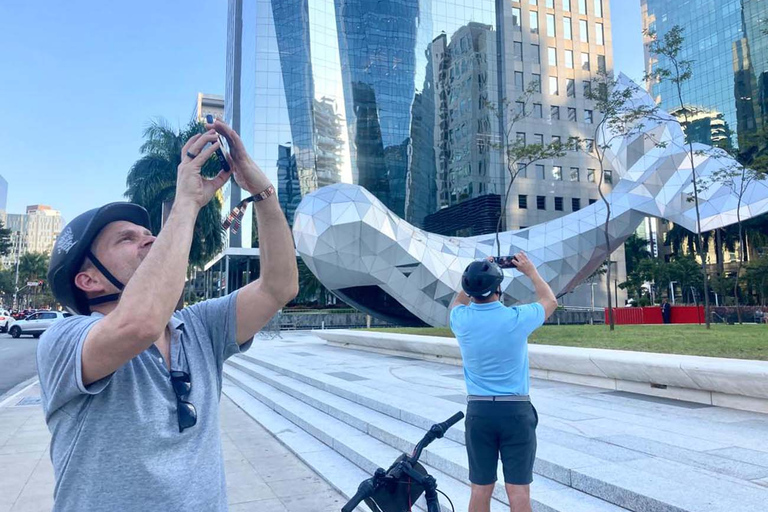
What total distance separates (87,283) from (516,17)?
6025cm

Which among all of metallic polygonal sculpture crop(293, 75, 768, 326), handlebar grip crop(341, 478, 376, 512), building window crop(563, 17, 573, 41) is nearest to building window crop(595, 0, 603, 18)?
building window crop(563, 17, 573, 41)

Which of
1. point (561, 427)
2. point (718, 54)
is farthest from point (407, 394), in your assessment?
point (718, 54)

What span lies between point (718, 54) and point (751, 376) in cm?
8276

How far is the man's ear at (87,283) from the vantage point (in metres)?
1.47

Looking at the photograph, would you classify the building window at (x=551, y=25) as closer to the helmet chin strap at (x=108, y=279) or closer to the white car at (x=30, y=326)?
the white car at (x=30, y=326)

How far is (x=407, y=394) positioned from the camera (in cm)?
751

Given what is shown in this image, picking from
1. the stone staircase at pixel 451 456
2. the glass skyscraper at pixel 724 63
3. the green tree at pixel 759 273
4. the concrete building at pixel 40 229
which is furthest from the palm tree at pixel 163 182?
the concrete building at pixel 40 229

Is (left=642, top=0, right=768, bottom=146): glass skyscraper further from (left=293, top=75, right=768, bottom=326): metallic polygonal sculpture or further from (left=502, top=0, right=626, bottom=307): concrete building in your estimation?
(left=293, top=75, right=768, bottom=326): metallic polygonal sculpture

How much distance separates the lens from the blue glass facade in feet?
167

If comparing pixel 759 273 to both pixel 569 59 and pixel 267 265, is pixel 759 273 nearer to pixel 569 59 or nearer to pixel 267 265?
pixel 569 59

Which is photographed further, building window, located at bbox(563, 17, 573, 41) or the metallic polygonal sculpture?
building window, located at bbox(563, 17, 573, 41)

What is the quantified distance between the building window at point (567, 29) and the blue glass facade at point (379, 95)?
7.22 metres

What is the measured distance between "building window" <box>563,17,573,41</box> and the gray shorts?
5906 centimetres

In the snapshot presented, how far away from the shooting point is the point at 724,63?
228ft
